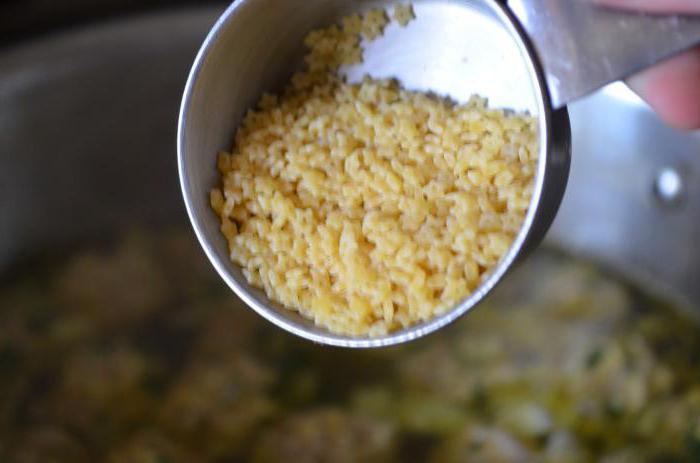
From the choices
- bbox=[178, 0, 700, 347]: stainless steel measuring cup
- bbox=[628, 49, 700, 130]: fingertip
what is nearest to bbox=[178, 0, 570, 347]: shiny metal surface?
bbox=[178, 0, 700, 347]: stainless steel measuring cup

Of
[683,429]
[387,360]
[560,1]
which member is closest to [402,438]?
[387,360]

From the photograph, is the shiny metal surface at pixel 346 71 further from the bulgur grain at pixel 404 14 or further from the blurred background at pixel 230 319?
the blurred background at pixel 230 319

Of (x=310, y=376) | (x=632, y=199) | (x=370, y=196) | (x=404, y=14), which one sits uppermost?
(x=404, y=14)

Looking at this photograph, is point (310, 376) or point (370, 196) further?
point (310, 376)

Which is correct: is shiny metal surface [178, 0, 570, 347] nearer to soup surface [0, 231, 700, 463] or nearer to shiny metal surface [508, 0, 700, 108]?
shiny metal surface [508, 0, 700, 108]

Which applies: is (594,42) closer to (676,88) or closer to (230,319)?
(676,88)

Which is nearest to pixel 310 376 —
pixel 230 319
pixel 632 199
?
pixel 230 319
